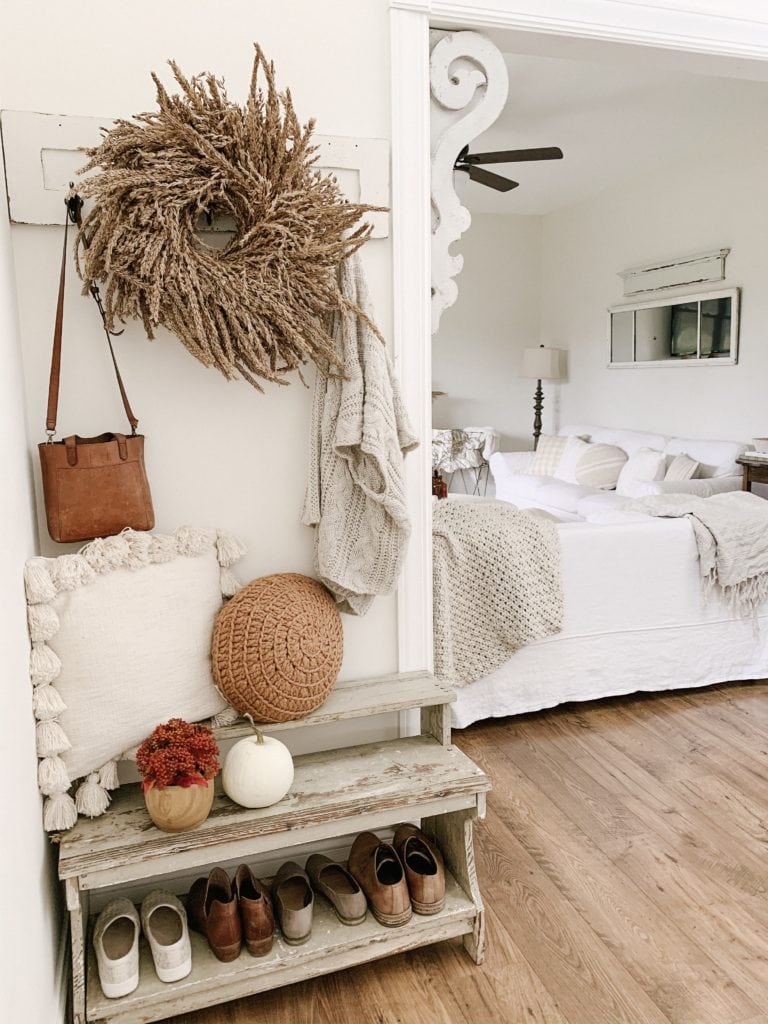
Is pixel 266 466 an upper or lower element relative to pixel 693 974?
upper

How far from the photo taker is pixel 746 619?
10.3 feet

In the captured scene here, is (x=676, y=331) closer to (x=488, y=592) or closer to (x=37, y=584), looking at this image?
(x=488, y=592)

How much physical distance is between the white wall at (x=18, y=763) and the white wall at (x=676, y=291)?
4.28 meters

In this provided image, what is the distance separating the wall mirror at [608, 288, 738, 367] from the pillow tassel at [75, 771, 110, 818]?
14.5ft

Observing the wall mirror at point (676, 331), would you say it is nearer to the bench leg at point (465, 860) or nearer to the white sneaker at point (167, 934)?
the bench leg at point (465, 860)

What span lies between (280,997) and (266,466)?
43.0 inches

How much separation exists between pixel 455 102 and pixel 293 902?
5.95ft

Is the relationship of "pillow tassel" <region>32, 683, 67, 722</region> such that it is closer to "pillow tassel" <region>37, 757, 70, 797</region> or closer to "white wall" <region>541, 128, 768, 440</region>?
"pillow tassel" <region>37, 757, 70, 797</region>

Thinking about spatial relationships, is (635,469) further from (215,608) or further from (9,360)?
(9,360)

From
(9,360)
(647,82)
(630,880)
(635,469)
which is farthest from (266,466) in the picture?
(635,469)

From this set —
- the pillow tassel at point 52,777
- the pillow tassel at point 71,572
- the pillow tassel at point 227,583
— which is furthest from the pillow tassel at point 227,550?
the pillow tassel at point 52,777

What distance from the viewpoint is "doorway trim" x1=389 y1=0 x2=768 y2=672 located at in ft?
5.74

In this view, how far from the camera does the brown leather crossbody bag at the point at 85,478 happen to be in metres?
1.50

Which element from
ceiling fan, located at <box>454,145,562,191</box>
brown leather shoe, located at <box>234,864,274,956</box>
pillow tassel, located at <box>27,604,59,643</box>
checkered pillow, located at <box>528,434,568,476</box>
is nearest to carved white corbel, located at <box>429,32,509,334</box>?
pillow tassel, located at <box>27,604,59,643</box>
